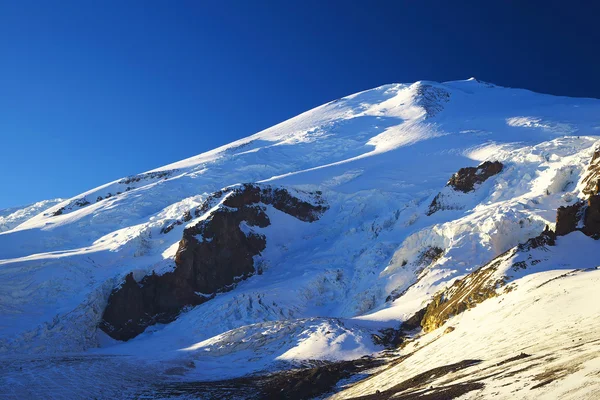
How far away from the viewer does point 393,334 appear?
3684 centimetres

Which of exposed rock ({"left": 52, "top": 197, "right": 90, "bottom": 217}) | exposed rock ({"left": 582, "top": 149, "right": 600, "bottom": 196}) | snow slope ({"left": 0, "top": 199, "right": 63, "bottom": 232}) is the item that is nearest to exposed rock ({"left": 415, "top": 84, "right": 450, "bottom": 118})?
exposed rock ({"left": 582, "top": 149, "right": 600, "bottom": 196})

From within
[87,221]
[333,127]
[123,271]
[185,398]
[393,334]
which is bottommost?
[393,334]

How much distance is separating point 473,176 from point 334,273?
21.3m

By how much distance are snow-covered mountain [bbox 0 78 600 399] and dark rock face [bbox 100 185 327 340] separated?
0.20 metres

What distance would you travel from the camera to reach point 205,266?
6131 cm

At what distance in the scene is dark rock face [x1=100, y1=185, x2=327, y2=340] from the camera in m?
55.9

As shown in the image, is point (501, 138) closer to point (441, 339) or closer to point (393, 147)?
point (393, 147)

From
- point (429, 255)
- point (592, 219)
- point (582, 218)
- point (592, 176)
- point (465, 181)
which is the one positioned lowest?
point (429, 255)

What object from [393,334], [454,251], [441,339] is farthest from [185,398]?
[454,251]

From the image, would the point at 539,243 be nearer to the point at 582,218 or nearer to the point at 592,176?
the point at 582,218

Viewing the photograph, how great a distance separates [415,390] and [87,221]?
67.8m

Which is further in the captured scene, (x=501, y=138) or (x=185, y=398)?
(x=501, y=138)

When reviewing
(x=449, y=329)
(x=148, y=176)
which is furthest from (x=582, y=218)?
(x=148, y=176)

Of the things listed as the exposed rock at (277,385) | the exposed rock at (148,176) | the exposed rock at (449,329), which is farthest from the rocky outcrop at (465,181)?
the exposed rock at (148,176)
